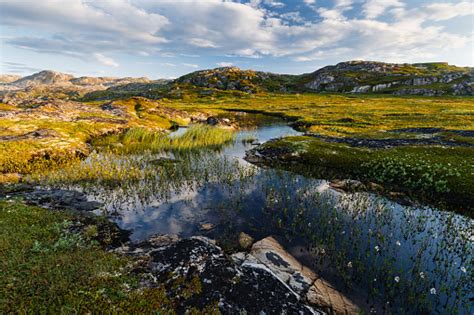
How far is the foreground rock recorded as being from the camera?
10906 millimetres

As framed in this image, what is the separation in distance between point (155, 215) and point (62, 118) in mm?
50560

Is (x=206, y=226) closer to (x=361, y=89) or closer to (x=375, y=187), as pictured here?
(x=375, y=187)

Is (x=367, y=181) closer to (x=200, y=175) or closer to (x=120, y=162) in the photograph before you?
(x=200, y=175)

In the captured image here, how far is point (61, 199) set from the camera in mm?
22156

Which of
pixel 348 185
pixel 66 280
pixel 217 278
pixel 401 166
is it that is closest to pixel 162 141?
pixel 348 185

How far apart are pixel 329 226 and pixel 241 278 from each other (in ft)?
31.3

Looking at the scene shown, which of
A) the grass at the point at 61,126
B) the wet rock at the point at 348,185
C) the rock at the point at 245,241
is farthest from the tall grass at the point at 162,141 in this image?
the rock at the point at 245,241

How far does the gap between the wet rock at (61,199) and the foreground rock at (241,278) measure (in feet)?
29.1

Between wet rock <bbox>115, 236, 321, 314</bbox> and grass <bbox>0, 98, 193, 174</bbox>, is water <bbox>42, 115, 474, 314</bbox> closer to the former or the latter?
wet rock <bbox>115, 236, 321, 314</bbox>

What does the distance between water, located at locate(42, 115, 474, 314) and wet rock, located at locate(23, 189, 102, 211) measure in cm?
112

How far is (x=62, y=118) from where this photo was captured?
2190 inches

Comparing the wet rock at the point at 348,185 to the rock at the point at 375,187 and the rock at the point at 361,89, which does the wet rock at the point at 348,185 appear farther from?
the rock at the point at 361,89

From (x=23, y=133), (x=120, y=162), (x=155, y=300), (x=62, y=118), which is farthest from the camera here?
(x=62, y=118)

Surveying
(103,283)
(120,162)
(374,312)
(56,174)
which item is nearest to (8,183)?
(56,174)
